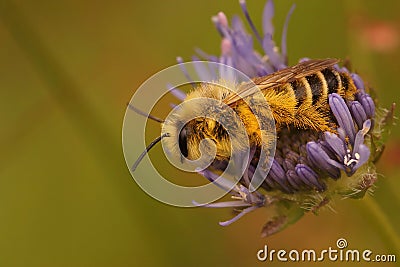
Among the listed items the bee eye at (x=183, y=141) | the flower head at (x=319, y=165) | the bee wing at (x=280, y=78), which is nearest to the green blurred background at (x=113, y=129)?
the flower head at (x=319, y=165)

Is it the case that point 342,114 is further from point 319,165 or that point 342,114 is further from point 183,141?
point 183,141

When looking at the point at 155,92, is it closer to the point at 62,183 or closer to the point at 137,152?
the point at 137,152

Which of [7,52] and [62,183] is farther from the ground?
[7,52]

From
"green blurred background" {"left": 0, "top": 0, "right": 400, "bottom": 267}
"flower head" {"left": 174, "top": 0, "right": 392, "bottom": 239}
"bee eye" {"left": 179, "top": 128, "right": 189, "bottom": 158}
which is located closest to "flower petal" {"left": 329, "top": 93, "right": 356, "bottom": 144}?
"flower head" {"left": 174, "top": 0, "right": 392, "bottom": 239}

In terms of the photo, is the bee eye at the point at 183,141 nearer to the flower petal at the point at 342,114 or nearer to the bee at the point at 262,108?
the bee at the point at 262,108

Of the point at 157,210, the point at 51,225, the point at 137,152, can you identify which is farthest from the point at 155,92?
the point at 51,225

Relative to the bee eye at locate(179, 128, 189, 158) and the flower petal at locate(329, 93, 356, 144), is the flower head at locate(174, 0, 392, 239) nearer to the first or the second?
the flower petal at locate(329, 93, 356, 144)
